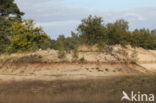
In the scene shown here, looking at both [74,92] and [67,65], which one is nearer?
[74,92]

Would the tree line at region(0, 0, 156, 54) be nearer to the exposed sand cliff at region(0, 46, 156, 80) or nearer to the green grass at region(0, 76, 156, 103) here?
the exposed sand cliff at region(0, 46, 156, 80)

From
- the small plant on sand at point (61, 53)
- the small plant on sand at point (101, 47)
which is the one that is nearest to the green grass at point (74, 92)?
the small plant on sand at point (61, 53)

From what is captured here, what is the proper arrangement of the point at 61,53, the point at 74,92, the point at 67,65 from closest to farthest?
the point at 74,92
the point at 67,65
the point at 61,53

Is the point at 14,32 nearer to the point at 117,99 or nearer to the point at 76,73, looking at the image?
the point at 76,73

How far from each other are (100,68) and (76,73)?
279 cm

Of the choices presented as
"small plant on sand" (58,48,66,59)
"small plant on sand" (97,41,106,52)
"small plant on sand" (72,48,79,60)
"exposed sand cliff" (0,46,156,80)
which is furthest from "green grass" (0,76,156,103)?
"small plant on sand" (97,41,106,52)

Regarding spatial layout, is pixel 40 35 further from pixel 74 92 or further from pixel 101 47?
pixel 74 92

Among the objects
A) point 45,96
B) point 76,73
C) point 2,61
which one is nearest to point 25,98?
point 45,96

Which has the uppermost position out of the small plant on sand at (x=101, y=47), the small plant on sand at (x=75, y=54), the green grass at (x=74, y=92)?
the small plant on sand at (x=101, y=47)

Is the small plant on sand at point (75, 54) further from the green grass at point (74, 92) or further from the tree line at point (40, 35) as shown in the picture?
the green grass at point (74, 92)

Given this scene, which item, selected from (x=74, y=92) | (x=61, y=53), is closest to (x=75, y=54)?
(x=61, y=53)

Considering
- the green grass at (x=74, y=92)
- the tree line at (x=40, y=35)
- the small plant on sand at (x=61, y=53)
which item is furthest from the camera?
the tree line at (x=40, y=35)

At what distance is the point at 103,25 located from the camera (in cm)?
5072

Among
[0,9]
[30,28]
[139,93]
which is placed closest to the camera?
[139,93]
